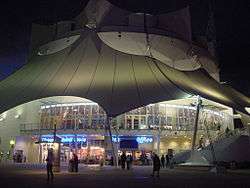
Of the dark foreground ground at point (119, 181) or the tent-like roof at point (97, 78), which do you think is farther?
the tent-like roof at point (97, 78)

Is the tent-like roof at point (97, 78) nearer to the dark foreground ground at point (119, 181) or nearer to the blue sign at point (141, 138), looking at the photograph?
the dark foreground ground at point (119, 181)

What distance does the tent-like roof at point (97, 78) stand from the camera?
1172 inches

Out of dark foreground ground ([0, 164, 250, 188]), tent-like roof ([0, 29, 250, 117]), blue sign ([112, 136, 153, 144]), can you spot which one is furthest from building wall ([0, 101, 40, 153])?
dark foreground ground ([0, 164, 250, 188])

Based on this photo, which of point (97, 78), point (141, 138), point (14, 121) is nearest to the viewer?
point (97, 78)

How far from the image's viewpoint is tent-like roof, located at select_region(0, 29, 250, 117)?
29.8m

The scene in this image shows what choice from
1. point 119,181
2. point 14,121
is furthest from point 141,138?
point 119,181

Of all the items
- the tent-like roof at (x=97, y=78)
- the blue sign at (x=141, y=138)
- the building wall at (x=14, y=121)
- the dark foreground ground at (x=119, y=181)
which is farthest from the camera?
the building wall at (x=14, y=121)

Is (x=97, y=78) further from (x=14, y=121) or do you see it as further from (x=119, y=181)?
(x=14, y=121)

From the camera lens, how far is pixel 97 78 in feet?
100

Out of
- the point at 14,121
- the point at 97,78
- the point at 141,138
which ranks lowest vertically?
the point at 141,138

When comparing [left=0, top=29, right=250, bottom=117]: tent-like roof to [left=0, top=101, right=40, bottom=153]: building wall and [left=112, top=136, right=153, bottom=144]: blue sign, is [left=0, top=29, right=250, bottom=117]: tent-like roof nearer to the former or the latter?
[left=112, top=136, right=153, bottom=144]: blue sign

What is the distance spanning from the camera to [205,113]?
165 ft

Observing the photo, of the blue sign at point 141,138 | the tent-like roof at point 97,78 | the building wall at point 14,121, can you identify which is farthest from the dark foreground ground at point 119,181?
the building wall at point 14,121

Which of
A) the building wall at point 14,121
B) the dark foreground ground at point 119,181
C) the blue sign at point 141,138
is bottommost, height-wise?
the dark foreground ground at point 119,181
